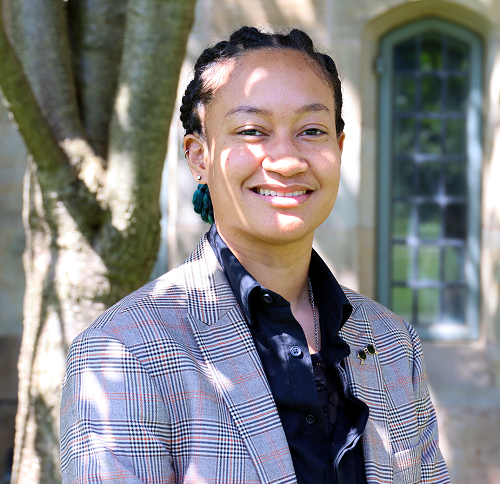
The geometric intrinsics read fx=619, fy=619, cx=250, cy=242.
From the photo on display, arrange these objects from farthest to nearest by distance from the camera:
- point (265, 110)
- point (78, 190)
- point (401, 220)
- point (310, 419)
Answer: point (401, 220) < point (78, 190) < point (265, 110) < point (310, 419)

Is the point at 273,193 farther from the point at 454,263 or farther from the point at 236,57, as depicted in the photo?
the point at 454,263

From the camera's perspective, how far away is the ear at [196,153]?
1729 millimetres

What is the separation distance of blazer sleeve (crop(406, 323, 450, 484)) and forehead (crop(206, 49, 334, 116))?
82 centimetres

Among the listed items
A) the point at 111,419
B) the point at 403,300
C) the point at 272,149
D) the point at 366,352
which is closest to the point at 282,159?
the point at 272,149

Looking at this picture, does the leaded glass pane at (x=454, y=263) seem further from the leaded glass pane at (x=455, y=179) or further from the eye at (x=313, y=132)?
the eye at (x=313, y=132)

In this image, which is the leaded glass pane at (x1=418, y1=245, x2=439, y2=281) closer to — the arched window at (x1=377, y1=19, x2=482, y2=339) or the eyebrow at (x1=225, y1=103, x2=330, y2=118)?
the arched window at (x1=377, y1=19, x2=482, y2=339)

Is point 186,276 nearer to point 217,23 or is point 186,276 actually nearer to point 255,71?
point 255,71

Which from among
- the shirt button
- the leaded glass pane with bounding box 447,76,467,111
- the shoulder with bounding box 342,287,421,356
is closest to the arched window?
the leaded glass pane with bounding box 447,76,467,111

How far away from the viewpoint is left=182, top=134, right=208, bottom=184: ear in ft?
5.67

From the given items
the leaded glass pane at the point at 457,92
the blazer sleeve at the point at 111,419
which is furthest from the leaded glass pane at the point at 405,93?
the blazer sleeve at the point at 111,419

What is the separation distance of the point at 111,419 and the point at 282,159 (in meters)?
0.72

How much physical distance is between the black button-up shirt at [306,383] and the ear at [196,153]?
172mm

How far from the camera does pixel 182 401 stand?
1321mm

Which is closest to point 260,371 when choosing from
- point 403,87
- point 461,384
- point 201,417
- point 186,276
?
point 201,417
